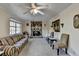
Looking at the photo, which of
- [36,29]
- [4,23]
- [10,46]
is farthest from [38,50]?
[4,23]

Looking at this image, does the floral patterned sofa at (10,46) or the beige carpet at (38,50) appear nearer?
the floral patterned sofa at (10,46)

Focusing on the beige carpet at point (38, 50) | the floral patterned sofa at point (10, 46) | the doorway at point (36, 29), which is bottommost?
the beige carpet at point (38, 50)

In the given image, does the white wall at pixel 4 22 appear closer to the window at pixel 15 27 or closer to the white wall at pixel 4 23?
the white wall at pixel 4 23

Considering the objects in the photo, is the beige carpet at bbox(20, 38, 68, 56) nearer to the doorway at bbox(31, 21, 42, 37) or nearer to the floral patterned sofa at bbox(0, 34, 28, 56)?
the floral patterned sofa at bbox(0, 34, 28, 56)

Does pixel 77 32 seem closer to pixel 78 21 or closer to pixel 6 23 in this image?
pixel 78 21

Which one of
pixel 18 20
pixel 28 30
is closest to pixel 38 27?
pixel 28 30

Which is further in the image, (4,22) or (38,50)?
(38,50)

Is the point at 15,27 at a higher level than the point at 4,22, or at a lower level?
lower

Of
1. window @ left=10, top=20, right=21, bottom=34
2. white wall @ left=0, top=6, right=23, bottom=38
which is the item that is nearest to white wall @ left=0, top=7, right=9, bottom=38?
white wall @ left=0, top=6, right=23, bottom=38

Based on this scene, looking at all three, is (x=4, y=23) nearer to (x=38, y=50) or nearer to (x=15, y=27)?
(x=15, y=27)

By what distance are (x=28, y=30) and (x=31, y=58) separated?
170 inches

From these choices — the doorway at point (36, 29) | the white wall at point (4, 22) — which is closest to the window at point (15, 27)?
the white wall at point (4, 22)

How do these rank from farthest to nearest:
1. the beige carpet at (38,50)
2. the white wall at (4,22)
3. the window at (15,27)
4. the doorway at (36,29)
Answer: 1. the doorway at (36,29)
2. the window at (15,27)
3. the white wall at (4,22)
4. the beige carpet at (38,50)

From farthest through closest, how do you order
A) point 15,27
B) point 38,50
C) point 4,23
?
1. point 38,50
2. point 4,23
3. point 15,27
